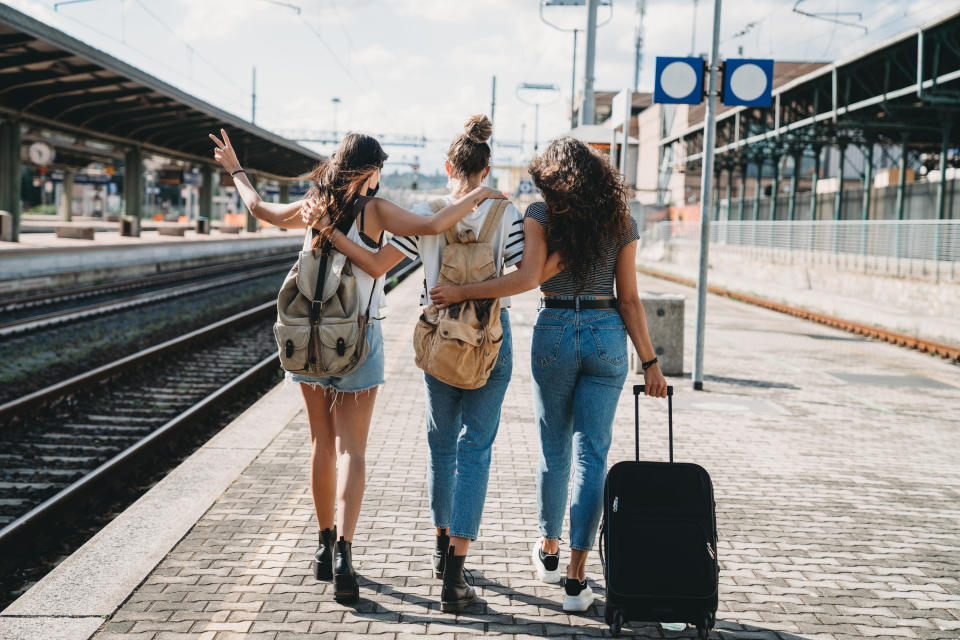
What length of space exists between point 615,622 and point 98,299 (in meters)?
17.2

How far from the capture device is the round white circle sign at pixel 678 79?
872cm

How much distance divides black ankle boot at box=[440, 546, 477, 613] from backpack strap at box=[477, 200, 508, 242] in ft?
3.82

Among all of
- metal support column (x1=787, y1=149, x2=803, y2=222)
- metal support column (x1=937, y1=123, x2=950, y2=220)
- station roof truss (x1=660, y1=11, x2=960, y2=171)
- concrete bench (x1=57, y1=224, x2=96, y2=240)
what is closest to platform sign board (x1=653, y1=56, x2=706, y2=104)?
station roof truss (x1=660, y1=11, x2=960, y2=171)

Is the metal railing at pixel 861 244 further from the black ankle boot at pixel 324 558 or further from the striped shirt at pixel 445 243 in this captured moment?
the black ankle boot at pixel 324 558

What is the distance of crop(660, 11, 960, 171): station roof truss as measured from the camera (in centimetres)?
2136

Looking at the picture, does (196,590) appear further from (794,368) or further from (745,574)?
(794,368)

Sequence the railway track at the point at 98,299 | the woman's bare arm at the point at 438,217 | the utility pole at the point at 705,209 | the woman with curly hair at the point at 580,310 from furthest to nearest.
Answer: the railway track at the point at 98,299
the utility pole at the point at 705,209
the woman with curly hair at the point at 580,310
the woman's bare arm at the point at 438,217

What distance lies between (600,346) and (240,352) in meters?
9.70

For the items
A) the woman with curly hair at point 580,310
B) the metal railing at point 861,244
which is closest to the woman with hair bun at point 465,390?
the woman with curly hair at point 580,310

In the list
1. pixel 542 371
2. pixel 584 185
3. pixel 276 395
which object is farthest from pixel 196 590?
pixel 276 395

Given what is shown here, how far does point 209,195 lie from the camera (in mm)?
45188

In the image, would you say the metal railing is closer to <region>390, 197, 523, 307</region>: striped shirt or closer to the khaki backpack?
<region>390, 197, 523, 307</region>: striped shirt

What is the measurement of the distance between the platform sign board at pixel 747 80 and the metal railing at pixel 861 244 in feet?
30.0

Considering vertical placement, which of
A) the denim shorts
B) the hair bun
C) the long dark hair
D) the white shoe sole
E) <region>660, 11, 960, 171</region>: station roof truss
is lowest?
the white shoe sole
